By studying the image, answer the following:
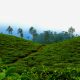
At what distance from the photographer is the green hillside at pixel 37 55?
7185 centimetres

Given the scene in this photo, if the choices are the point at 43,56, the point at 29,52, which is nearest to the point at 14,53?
the point at 29,52

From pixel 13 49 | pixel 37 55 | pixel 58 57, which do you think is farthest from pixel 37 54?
pixel 13 49

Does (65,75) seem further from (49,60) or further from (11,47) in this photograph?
(11,47)

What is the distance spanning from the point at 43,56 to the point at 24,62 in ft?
32.8

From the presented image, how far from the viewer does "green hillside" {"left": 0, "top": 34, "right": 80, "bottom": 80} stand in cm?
7185

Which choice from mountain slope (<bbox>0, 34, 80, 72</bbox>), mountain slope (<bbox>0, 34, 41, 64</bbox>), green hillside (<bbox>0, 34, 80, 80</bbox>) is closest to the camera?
green hillside (<bbox>0, 34, 80, 80</bbox>)

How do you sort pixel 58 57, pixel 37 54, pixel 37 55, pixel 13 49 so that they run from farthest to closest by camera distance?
pixel 13 49, pixel 37 54, pixel 37 55, pixel 58 57

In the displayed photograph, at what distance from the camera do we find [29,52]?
91562 millimetres

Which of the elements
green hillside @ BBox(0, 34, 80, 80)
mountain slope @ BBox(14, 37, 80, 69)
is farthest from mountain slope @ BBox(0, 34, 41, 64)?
mountain slope @ BBox(14, 37, 80, 69)

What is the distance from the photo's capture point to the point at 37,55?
83.8 metres

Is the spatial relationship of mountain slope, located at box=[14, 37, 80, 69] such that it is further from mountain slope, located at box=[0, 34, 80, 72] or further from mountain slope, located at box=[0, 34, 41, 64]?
mountain slope, located at box=[0, 34, 41, 64]

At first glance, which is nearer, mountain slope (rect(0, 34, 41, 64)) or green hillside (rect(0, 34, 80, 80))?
green hillside (rect(0, 34, 80, 80))

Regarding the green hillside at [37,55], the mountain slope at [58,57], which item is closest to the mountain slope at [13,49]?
the green hillside at [37,55]

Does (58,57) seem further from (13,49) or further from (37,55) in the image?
(13,49)
